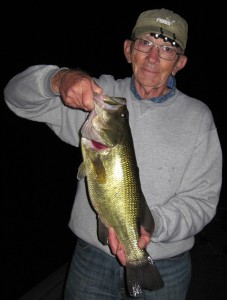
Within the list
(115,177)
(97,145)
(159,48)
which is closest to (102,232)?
(115,177)

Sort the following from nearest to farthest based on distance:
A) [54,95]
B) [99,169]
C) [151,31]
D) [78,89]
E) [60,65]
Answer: [78,89], [99,169], [54,95], [151,31], [60,65]

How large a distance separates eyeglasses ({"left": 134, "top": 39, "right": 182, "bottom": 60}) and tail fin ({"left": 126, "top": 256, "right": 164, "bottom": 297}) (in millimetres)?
1633

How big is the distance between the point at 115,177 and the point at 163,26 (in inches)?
53.7

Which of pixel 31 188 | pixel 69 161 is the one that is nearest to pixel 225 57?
pixel 69 161

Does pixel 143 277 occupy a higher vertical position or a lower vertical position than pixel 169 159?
lower

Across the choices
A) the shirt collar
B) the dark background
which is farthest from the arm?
the dark background

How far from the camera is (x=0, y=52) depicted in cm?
3419

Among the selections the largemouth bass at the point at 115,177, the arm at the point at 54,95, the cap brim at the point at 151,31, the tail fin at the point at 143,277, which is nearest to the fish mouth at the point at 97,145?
the largemouth bass at the point at 115,177

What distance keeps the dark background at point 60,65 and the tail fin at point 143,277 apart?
219 inches

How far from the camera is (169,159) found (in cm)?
275

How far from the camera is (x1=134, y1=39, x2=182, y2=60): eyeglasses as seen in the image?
2760 millimetres

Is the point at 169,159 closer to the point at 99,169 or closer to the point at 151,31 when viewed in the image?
the point at 99,169

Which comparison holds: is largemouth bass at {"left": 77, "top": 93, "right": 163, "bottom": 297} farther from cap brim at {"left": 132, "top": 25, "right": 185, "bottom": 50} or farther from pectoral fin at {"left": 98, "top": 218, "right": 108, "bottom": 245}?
cap brim at {"left": 132, "top": 25, "right": 185, "bottom": 50}

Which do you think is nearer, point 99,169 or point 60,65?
point 99,169
